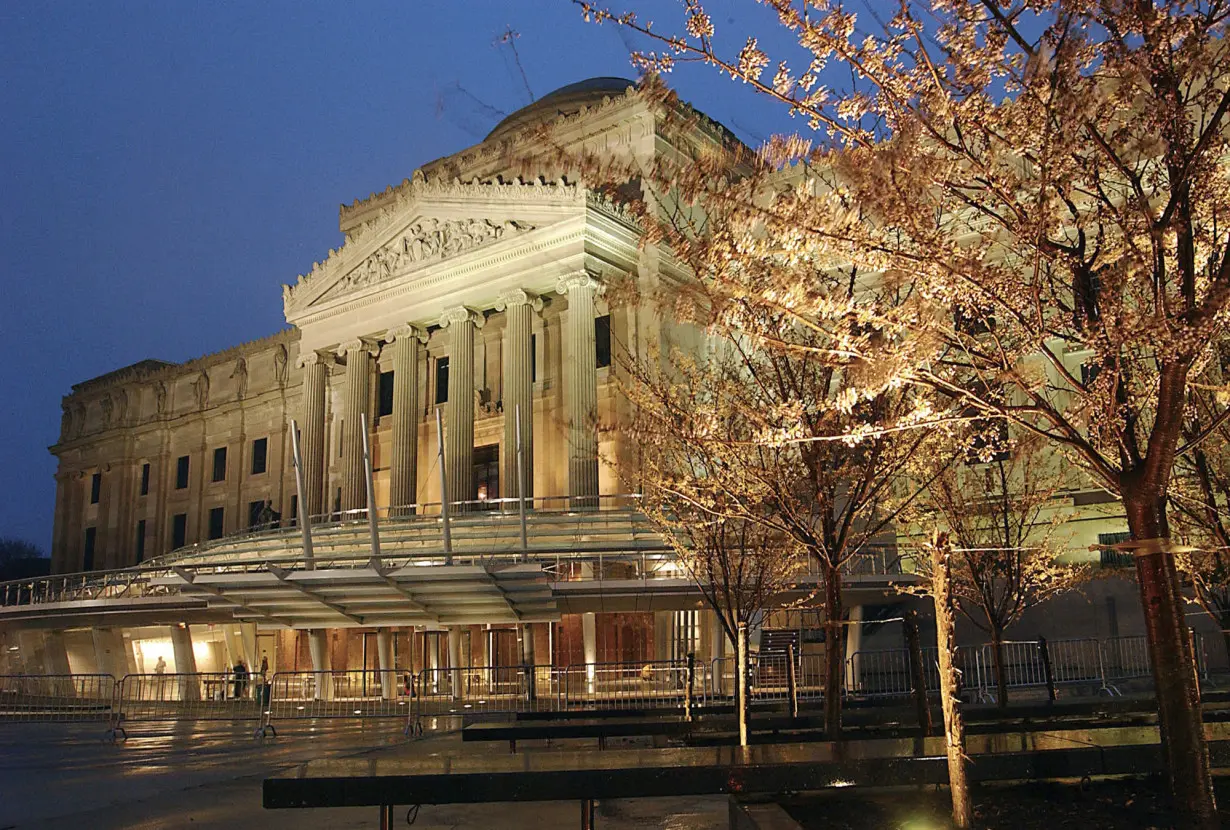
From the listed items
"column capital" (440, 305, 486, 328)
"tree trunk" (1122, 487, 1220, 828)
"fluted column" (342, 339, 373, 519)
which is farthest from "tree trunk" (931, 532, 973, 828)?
"fluted column" (342, 339, 373, 519)

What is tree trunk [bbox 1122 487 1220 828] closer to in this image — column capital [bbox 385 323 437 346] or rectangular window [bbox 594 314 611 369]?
rectangular window [bbox 594 314 611 369]

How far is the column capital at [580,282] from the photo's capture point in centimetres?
4009

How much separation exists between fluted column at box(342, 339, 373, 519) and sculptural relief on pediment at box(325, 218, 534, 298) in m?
2.88

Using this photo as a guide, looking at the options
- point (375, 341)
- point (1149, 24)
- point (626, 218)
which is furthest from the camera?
point (375, 341)

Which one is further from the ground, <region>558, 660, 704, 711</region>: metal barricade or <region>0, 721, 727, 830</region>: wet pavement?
<region>558, 660, 704, 711</region>: metal barricade

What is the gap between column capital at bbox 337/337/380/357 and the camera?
155 feet

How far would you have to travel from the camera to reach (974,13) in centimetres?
879

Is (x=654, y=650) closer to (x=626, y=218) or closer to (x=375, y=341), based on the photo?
(x=626, y=218)

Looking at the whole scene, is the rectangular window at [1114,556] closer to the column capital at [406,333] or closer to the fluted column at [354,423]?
the column capital at [406,333]

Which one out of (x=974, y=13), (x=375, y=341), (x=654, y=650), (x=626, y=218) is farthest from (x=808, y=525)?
(x=375, y=341)

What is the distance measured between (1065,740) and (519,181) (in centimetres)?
3649

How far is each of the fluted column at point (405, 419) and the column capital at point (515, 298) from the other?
15.7 feet

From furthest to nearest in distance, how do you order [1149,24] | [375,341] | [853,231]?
1. [375,341]
2. [853,231]
3. [1149,24]

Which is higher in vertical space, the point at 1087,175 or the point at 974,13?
the point at 974,13
